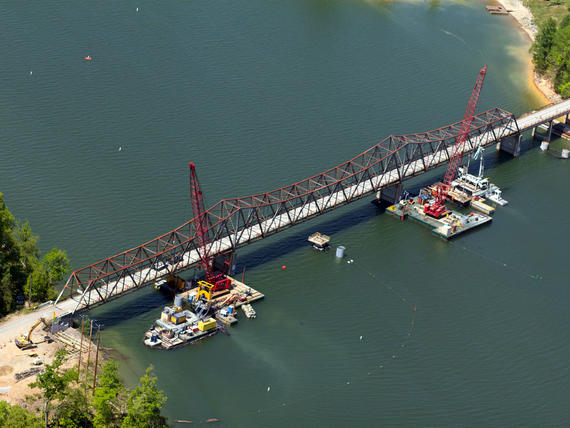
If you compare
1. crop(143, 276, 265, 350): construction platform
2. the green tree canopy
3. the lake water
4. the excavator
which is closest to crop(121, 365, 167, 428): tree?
the lake water

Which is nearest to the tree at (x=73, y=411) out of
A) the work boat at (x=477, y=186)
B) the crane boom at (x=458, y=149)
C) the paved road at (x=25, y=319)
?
the paved road at (x=25, y=319)

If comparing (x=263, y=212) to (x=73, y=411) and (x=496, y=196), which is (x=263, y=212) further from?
(x=73, y=411)

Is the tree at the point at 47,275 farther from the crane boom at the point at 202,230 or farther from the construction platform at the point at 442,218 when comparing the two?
the construction platform at the point at 442,218

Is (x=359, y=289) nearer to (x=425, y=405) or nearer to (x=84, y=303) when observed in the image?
(x=425, y=405)

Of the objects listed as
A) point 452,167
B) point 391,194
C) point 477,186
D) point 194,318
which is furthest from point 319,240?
point 477,186

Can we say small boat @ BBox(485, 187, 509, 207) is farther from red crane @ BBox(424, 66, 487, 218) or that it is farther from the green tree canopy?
the green tree canopy
